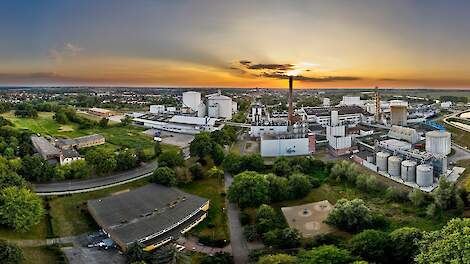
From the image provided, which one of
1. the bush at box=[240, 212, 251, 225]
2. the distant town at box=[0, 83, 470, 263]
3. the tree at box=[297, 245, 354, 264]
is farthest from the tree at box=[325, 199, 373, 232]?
the tree at box=[297, 245, 354, 264]

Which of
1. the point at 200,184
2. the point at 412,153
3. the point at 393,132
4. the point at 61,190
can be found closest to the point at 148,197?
the point at 200,184

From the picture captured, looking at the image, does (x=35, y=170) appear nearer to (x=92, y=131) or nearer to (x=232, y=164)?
(x=232, y=164)

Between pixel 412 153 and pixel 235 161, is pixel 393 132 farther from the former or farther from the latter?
pixel 235 161

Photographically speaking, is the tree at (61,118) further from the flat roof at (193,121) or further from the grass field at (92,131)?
the flat roof at (193,121)

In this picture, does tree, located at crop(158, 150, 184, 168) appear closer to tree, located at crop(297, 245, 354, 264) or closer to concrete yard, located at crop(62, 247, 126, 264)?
concrete yard, located at crop(62, 247, 126, 264)

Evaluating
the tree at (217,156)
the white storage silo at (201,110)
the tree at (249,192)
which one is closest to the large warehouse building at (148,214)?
the tree at (249,192)

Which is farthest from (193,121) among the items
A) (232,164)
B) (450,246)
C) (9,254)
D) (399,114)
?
(450,246)
